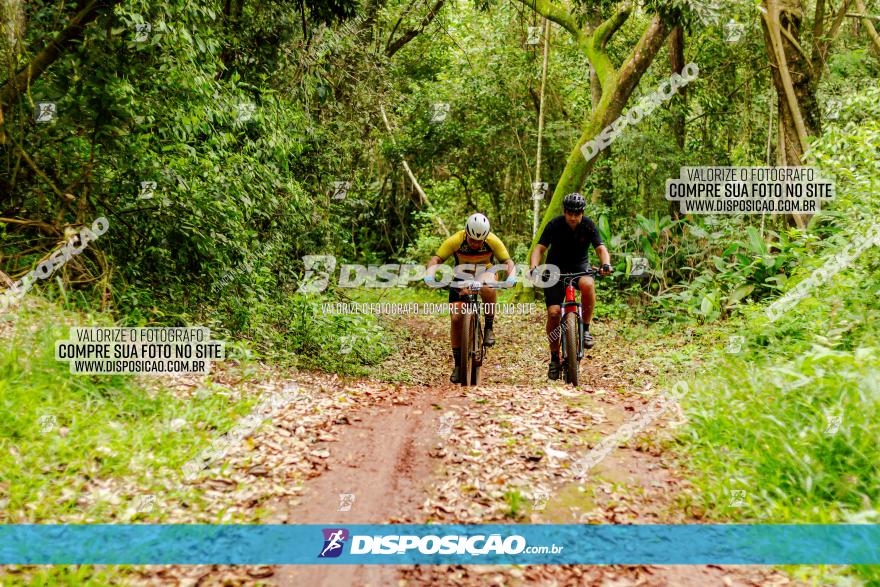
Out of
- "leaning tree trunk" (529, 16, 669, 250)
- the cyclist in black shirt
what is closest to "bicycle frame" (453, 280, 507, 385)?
the cyclist in black shirt

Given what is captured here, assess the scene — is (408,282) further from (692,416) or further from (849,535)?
(849,535)

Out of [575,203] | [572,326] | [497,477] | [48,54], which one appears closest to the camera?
[497,477]

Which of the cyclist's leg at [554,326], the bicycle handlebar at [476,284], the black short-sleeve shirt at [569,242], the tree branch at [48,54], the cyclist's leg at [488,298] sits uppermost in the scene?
the tree branch at [48,54]

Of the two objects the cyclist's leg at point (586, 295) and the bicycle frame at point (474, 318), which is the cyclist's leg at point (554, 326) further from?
the bicycle frame at point (474, 318)

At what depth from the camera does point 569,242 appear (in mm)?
8195

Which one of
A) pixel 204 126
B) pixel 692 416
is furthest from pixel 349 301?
pixel 692 416

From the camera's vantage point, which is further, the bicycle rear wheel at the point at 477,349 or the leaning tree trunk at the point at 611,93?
the leaning tree trunk at the point at 611,93

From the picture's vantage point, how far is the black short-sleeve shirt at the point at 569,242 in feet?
26.7

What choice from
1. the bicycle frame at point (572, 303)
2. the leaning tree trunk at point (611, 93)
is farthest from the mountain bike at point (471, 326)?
the leaning tree trunk at point (611, 93)

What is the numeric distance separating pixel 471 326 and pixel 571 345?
48.0 inches

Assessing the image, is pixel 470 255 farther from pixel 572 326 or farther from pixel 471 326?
→ pixel 572 326

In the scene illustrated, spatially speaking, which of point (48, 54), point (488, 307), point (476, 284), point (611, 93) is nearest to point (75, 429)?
point (48, 54)

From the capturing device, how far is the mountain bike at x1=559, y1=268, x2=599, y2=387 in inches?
308

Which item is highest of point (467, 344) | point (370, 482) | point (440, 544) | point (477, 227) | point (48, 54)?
point (48, 54)
